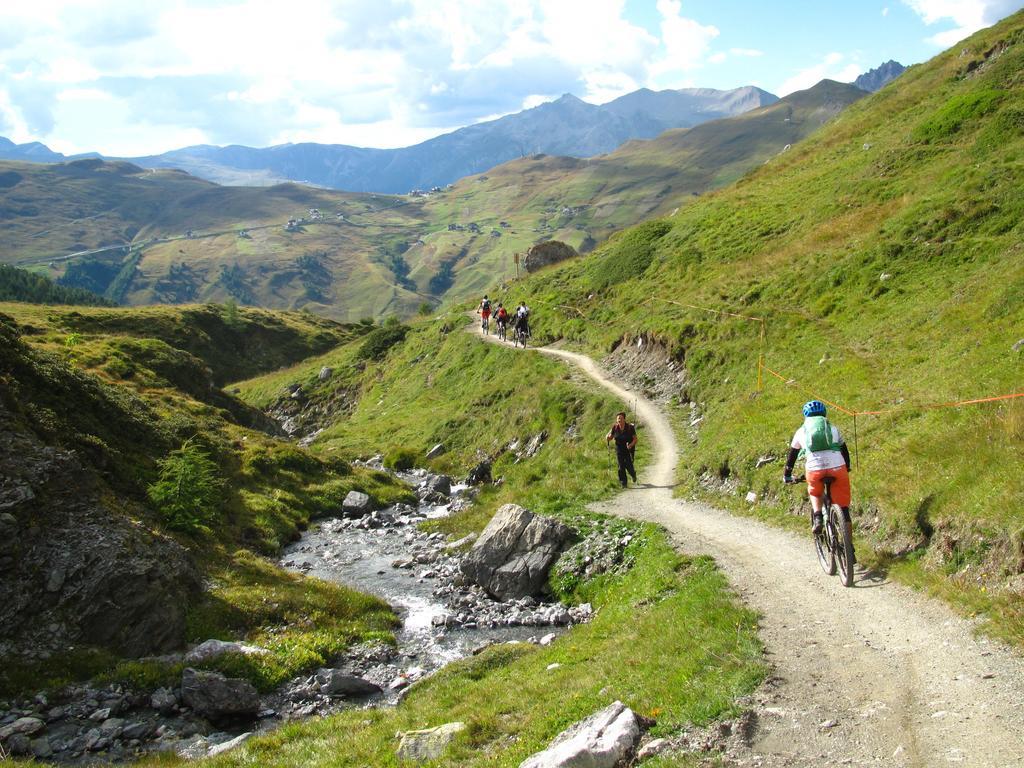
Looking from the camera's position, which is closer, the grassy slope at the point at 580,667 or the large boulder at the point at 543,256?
the grassy slope at the point at 580,667

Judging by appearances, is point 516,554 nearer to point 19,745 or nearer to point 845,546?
point 845,546

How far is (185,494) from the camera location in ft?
87.1

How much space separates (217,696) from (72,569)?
240 inches

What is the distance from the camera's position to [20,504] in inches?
752

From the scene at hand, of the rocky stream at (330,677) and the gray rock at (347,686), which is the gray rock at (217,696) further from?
the gray rock at (347,686)

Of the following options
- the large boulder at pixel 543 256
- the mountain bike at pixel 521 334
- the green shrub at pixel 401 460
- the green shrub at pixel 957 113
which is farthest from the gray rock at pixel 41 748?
the large boulder at pixel 543 256

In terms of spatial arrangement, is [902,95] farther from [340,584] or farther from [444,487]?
[340,584]

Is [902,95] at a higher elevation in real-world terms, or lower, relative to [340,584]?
higher

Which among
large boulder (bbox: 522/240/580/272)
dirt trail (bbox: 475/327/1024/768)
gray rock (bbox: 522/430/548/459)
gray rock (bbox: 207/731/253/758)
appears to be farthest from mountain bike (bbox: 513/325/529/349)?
gray rock (bbox: 207/731/253/758)

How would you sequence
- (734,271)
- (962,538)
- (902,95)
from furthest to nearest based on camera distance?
1. (902,95)
2. (734,271)
3. (962,538)

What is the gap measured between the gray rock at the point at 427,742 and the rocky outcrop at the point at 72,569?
1054 centimetres

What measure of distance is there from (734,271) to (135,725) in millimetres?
42275

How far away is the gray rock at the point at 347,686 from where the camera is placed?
55.9 feet

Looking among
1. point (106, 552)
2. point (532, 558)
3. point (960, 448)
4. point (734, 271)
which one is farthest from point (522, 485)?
point (734, 271)
